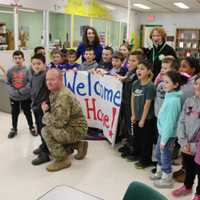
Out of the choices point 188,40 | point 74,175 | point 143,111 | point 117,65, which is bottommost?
point 74,175

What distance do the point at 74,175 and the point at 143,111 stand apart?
3.41 feet

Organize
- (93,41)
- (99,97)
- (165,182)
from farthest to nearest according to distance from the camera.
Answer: (93,41), (99,97), (165,182)

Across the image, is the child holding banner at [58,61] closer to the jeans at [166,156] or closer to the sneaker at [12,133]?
the sneaker at [12,133]

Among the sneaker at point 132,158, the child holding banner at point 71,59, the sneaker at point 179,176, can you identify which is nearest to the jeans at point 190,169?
the sneaker at point 179,176

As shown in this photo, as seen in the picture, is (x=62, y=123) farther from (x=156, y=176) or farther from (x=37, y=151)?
(x=156, y=176)

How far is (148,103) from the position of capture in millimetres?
3070

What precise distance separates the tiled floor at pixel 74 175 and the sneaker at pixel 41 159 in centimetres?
7

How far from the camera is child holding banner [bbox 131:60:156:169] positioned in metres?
3.08

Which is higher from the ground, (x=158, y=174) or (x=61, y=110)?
(x=61, y=110)

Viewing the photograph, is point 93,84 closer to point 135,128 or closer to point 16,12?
point 135,128

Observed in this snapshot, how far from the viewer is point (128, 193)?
146 centimetres

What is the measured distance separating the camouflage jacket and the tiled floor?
547mm

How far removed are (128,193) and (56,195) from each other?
1.25ft

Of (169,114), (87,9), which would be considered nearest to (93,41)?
(169,114)
